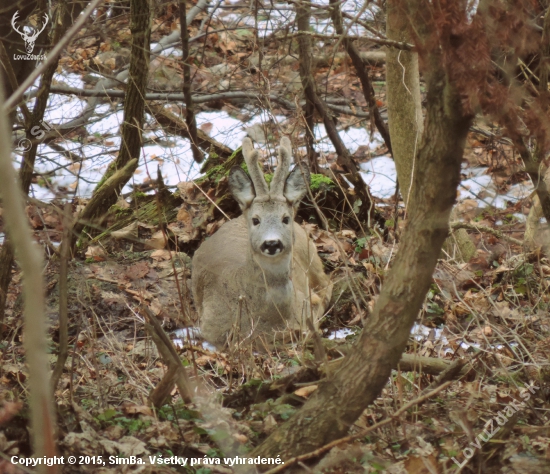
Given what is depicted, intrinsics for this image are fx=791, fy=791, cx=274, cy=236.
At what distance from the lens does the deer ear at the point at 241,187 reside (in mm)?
6684

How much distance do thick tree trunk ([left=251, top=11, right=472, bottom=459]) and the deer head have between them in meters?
3.27

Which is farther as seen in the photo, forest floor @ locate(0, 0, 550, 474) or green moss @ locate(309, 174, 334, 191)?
green moss @ locate(309, 174, 334, 191)

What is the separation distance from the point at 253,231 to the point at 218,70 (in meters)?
4.59

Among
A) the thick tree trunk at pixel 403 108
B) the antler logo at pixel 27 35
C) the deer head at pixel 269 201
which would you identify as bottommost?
the deer head at pixel 269 201

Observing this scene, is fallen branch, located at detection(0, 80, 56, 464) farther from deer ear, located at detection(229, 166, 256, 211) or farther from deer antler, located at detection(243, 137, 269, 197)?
deer ear, located at detection(229, 166, 256, 211)

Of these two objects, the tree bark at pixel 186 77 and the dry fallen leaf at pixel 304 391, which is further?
the tree bark at pixel 186 77

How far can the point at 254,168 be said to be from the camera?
647 centimetres

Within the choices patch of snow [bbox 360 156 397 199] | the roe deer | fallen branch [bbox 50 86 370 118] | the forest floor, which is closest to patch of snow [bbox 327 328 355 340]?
the forest floor

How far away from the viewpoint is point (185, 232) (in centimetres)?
852

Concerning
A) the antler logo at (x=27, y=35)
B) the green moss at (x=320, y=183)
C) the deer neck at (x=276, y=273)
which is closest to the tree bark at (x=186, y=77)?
the green moss at (x=320, y=183)

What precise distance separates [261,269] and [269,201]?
0.58m

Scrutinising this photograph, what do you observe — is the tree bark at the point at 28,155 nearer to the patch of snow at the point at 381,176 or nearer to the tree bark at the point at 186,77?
the tree bark at the point at 186,77

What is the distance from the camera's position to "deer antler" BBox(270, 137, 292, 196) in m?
6.32

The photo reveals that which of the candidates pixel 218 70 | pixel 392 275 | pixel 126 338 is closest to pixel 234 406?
pixel 392 275
